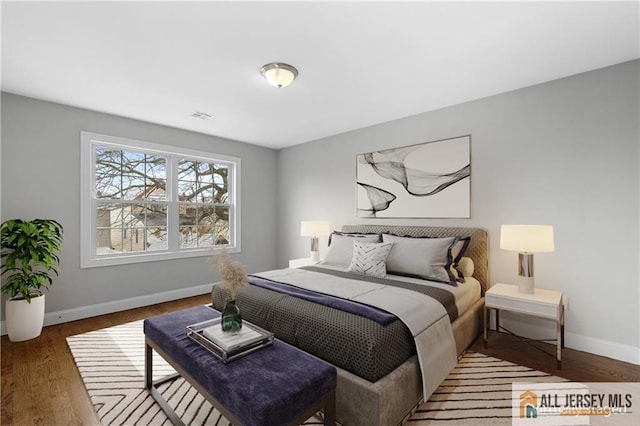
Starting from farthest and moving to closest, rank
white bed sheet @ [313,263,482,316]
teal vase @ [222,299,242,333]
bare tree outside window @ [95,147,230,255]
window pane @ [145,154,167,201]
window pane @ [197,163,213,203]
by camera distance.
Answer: window pane @ [197,163,213,203] → window pane @ [145,154,167,201] → bare tree outside window @ [95,147,230,255] → white bed sheet @ [313,263,482,316] → teal vase @ [222,299,242,333]

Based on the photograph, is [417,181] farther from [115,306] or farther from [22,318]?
[22,318]

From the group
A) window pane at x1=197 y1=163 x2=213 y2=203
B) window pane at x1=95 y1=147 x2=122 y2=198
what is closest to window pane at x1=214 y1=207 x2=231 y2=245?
window pane at x1=197 y1=163 x2=213 y2=203

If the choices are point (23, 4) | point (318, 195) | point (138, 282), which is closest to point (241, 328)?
point (23, 4)

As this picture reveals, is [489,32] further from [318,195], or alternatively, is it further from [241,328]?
[318,195]

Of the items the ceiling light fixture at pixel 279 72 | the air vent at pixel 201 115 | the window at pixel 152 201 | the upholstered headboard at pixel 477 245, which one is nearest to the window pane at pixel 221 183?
the window at pixel 152 201

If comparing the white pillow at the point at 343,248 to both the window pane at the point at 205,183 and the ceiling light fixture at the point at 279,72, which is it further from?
the window pane at the point at 205,183

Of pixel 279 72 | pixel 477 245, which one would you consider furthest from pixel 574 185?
pixel 279 72

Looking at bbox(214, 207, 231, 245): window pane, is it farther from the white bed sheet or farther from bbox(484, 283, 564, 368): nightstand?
bbox(484, 283, 564, 368): nightstand

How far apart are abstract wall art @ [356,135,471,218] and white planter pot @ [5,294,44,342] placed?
149 inches

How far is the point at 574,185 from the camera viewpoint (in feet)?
8.89

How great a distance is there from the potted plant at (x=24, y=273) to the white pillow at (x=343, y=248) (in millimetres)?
2925

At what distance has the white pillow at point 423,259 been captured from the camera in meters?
2.91

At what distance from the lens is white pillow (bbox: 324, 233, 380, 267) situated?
3.53 m

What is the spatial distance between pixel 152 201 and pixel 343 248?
2783 mm
